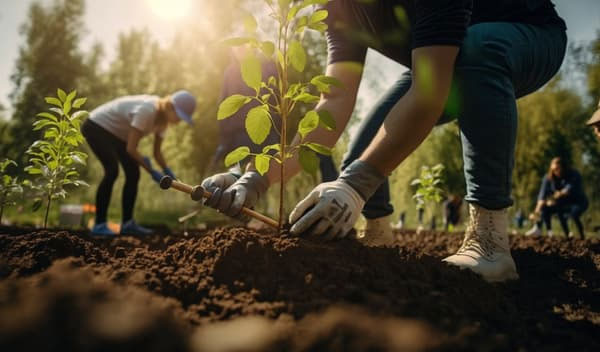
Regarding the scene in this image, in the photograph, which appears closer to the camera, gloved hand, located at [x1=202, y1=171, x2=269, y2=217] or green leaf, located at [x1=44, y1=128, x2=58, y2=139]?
gloved hand, located at [x1=202, y1=171, x2=269, y2=217]

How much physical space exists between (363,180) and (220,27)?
1659 cm

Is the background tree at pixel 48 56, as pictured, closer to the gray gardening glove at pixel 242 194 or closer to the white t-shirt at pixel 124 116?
the white t-shirt at pixel 124 116

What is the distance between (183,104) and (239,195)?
473 cm

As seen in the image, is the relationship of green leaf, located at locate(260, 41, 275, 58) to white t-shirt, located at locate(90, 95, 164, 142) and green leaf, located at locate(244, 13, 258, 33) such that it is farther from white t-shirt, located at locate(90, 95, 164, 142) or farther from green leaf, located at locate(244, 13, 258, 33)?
white t-shirt, located at locate(90, 95, 164, 142)

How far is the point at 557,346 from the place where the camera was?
103 cm

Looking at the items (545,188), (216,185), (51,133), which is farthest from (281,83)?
(545,188)

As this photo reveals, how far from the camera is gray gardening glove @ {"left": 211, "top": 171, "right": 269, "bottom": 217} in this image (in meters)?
1.70

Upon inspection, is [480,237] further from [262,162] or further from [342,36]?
[342,36]

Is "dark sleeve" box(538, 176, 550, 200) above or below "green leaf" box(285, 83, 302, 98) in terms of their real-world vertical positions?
above

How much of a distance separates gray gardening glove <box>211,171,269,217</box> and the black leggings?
408cm

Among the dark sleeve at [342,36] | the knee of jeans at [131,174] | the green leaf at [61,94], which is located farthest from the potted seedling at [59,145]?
the knee of jeans at [131,174]

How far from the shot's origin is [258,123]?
1527 millimetres

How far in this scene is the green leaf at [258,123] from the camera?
152 centimetres

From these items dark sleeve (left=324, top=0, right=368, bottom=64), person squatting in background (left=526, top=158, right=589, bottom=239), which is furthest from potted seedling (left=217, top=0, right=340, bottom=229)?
person squatting in background (left=526, top=158, right=589, bottom=239)
